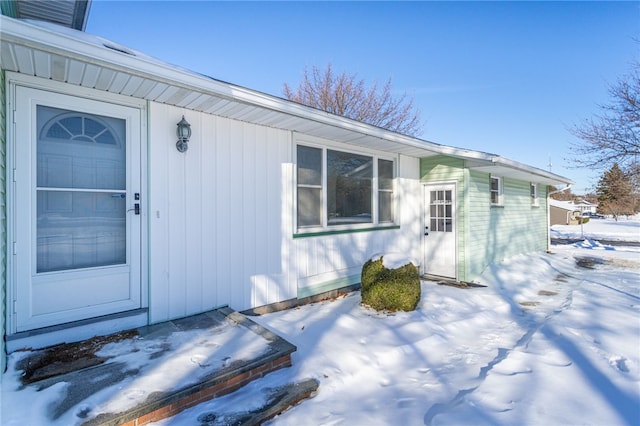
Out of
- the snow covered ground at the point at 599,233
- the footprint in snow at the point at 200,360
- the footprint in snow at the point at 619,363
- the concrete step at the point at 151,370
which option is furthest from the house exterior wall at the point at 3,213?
the snow covered ground at the point at 599,233

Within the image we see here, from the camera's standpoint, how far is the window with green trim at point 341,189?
513 cm

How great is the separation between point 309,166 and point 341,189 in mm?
835

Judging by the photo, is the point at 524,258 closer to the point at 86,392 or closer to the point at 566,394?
the point at 566,394

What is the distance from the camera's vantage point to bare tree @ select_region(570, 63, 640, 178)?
30.9ft

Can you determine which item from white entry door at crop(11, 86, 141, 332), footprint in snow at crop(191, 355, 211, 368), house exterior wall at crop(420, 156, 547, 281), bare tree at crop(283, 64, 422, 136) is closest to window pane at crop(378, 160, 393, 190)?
house exterior wall at crop(420, 156, 547, 281)

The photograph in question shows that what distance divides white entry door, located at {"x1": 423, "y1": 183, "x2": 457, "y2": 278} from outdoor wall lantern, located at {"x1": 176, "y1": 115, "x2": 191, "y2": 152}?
17.7 ft

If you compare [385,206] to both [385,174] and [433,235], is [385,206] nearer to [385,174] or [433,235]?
[385,174]

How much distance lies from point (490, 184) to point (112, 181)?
7961mm

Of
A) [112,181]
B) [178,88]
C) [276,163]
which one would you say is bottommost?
[112,181]

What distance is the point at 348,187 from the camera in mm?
5820

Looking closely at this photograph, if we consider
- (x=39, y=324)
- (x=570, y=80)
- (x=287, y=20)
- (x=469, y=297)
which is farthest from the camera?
(x=570, y=80)

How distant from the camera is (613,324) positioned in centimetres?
401

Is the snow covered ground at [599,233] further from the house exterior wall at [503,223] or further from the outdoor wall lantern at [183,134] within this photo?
the outdoor wall lantern at [183,134]

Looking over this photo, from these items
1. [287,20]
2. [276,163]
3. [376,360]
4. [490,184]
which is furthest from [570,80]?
[376,360]
